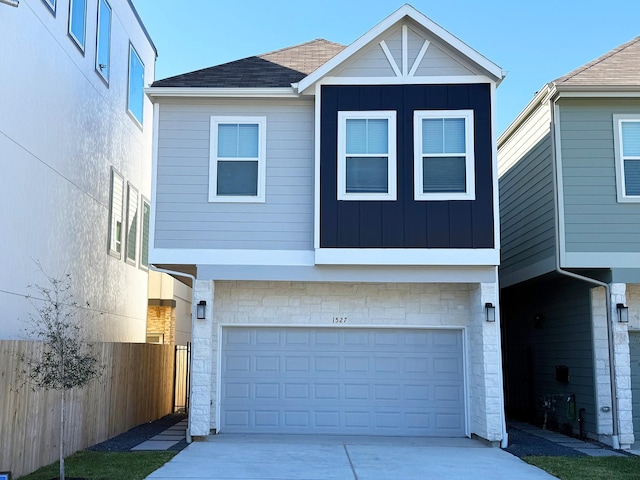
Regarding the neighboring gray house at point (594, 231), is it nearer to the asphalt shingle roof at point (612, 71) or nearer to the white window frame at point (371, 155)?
the asphalt shingle roof at point (612, 71)

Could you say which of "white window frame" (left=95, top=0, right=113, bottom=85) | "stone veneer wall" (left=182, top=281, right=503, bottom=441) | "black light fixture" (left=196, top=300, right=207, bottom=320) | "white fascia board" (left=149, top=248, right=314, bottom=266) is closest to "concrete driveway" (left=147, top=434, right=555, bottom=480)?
"stone veneer wall" (left=182, top=281, right=503, bottom=441)

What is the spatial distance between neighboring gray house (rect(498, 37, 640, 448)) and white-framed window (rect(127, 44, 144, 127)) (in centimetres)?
882

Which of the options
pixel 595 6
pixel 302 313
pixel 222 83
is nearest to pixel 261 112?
pixel 222 83

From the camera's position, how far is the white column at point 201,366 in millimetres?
11734

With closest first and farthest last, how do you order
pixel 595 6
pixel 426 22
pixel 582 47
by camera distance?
1. pixel 426 22
2. pixel 595 6
3. pixel 582 47

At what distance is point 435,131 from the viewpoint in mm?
11898

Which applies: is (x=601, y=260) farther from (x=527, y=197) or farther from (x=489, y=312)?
(x=527, y=197)

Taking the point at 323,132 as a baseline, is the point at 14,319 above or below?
below

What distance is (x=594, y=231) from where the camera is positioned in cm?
1219

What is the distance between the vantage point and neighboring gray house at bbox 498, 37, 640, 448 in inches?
475

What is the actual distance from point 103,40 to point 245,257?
590cm

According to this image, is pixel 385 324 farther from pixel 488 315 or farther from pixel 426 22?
pixel 426 22

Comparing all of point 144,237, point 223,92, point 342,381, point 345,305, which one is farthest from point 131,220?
point 342,381

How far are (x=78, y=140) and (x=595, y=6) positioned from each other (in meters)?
13.6
